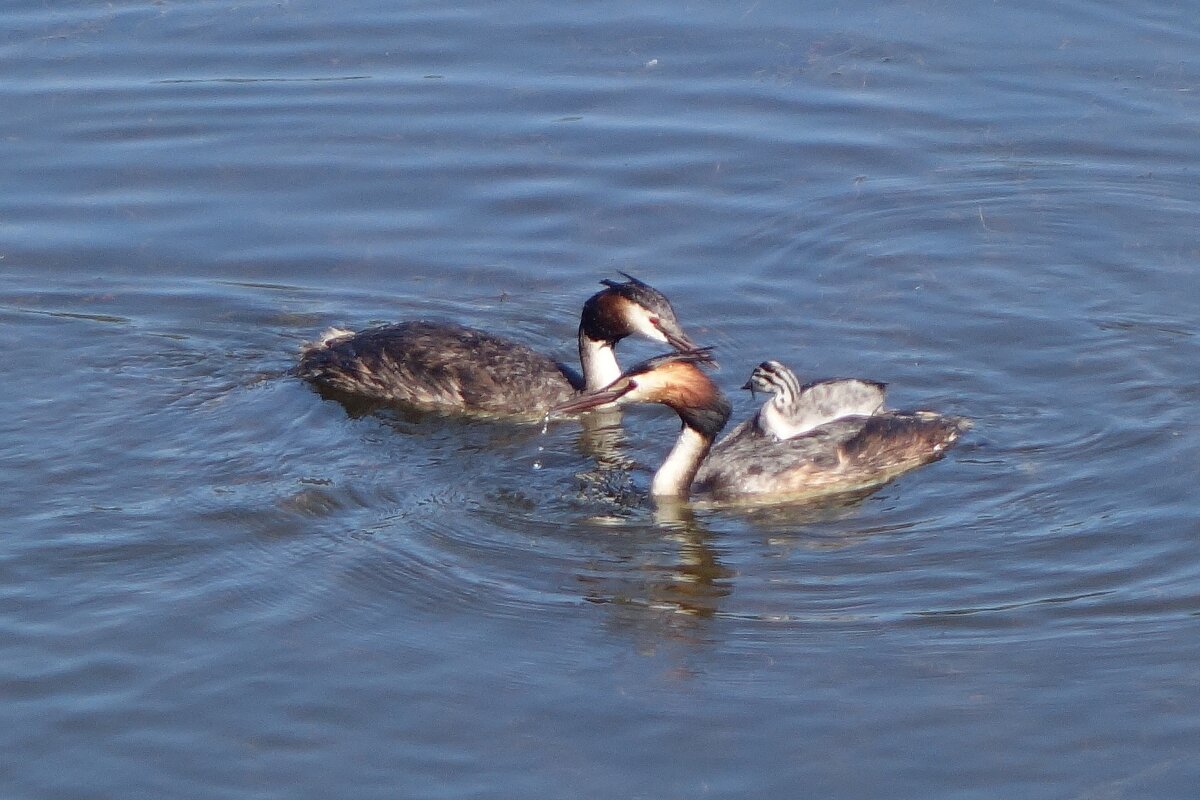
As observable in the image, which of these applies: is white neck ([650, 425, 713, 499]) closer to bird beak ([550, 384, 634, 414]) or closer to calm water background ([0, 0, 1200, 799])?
calm water background ([0, 0, 1200, 799])

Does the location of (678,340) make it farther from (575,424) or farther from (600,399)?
(600,399)

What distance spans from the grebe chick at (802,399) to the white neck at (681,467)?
0.48 meters

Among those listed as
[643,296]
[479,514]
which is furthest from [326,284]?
[479,514]

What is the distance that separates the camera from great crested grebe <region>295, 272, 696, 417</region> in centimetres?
1063

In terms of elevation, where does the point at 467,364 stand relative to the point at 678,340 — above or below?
below

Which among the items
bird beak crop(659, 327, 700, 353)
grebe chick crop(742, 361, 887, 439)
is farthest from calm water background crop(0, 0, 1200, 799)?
grebe chick crop(742, 361, 887, 439)

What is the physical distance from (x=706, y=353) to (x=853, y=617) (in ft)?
7.98

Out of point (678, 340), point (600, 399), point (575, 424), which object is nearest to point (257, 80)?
point (575, 424)

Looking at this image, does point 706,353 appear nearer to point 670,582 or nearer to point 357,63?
point 670,582

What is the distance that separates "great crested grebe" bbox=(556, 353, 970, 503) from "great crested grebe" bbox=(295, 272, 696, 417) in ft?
3.31

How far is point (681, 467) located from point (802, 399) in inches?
33.0

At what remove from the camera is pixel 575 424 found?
417 inches

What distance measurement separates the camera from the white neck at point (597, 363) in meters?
10.9

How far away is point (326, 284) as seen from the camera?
1197 centimetres
